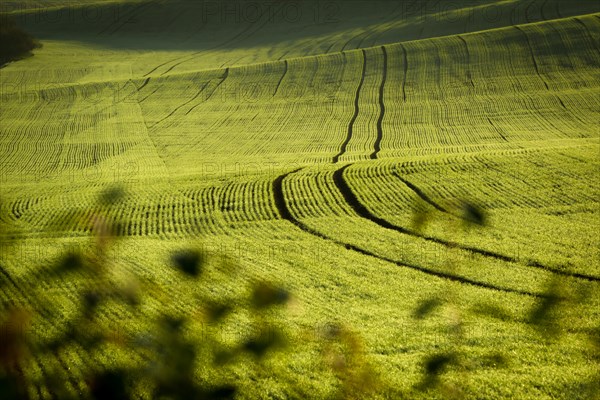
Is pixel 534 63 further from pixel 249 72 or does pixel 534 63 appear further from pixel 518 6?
pixel 249 72

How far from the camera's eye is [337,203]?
22.6m

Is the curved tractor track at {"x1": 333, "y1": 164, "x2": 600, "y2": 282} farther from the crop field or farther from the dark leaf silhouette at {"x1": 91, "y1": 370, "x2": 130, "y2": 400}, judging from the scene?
the dark leaf silhouette at {"x1": 91, "y1": 370, "x2": 130, "y2": 400}

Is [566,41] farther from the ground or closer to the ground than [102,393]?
closer to the ground

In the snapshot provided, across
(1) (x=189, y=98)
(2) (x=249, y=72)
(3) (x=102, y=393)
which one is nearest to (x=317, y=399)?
(3) (x=102, y=393)

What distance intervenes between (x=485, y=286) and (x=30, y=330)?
31.2ft

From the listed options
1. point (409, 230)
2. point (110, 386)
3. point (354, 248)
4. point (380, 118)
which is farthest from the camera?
point (380, 118)

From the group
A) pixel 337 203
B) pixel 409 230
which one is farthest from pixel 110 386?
pixel 337 203

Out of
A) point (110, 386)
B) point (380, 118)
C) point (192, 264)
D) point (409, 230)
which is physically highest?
point (192, 264)

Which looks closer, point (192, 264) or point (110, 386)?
point (192, 264)

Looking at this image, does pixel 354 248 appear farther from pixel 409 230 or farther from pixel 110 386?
pixel 110 386

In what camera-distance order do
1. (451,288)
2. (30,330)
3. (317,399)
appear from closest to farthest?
(317,399) < (30,330) < (451,288)

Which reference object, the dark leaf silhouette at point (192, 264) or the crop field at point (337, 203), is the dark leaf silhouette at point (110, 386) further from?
the dark leaf silhouette at point (192, 264)

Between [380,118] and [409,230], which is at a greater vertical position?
[409,230]

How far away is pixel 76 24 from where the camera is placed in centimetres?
8694
